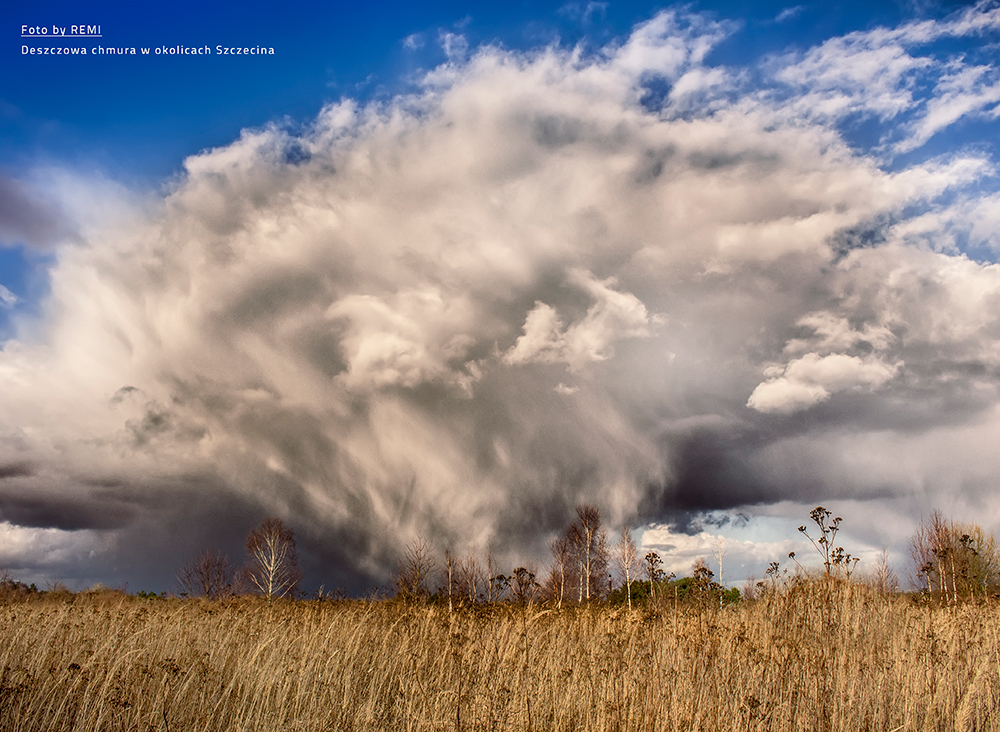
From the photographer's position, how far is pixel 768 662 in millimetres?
7512

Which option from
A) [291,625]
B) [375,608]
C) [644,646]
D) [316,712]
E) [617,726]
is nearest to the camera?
[617,726]

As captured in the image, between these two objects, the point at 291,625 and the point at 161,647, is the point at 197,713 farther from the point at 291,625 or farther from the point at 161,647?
the point at 291,625

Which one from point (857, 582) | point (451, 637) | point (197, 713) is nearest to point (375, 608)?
point (451, 637)

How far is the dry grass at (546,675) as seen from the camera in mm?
6664

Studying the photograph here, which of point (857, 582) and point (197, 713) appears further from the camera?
point (857, 582)

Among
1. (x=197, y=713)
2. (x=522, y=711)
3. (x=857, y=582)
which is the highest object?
(x=857, y=582)

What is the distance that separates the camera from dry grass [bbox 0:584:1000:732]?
262 inches

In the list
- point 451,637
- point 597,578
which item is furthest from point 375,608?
point 597,578

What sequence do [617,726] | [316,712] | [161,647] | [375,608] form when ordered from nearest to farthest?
[617,726]
[316,712]
[161,647]
[375,608]

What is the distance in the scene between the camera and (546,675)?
7.98 metres

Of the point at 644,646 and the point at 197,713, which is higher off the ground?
the point at 644,646

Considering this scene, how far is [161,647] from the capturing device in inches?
401

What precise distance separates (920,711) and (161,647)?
1105 centimetres

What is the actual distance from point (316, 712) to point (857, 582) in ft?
33.7
